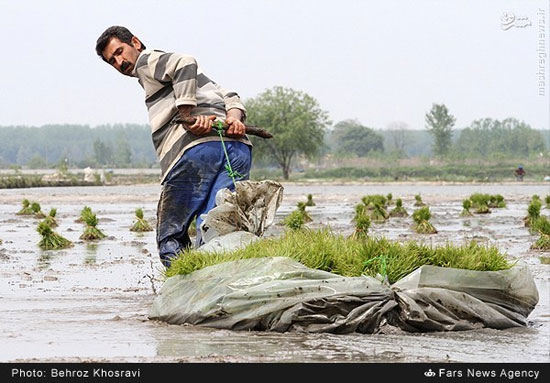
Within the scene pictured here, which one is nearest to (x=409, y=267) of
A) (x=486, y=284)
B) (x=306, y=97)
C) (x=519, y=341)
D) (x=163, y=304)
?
(x=486, y=284)

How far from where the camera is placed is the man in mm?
8453

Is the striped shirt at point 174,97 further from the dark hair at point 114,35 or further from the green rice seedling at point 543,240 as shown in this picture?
the green rice seedling at point 543,240

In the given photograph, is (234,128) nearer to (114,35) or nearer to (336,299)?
(114,35)

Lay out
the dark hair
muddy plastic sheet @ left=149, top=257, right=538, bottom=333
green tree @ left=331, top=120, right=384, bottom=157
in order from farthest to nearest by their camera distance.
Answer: green tree @ left=331, top=120, right=384, bottom=157
the dark hair
muddy plastic sheet @ left=149, top=257, right=538, bottom=333

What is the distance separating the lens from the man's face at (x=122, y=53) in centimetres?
878

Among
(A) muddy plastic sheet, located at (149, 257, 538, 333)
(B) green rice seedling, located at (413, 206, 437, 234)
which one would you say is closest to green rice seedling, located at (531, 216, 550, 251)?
(B) green rice seedling, located at (413, 206, 437, 234)

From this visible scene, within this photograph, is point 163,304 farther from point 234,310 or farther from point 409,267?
point 409,267

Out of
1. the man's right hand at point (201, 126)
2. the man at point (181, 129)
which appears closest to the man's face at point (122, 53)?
the man at point (181, 129)

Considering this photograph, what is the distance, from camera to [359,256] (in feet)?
24.8

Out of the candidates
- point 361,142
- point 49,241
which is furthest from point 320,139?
point 49,241

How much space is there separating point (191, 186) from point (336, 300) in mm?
2238

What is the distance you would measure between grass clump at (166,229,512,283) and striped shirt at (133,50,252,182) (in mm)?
1144

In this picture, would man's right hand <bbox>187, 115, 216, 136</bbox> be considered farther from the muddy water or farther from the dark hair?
the muddy water

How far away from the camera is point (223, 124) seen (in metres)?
8.48
